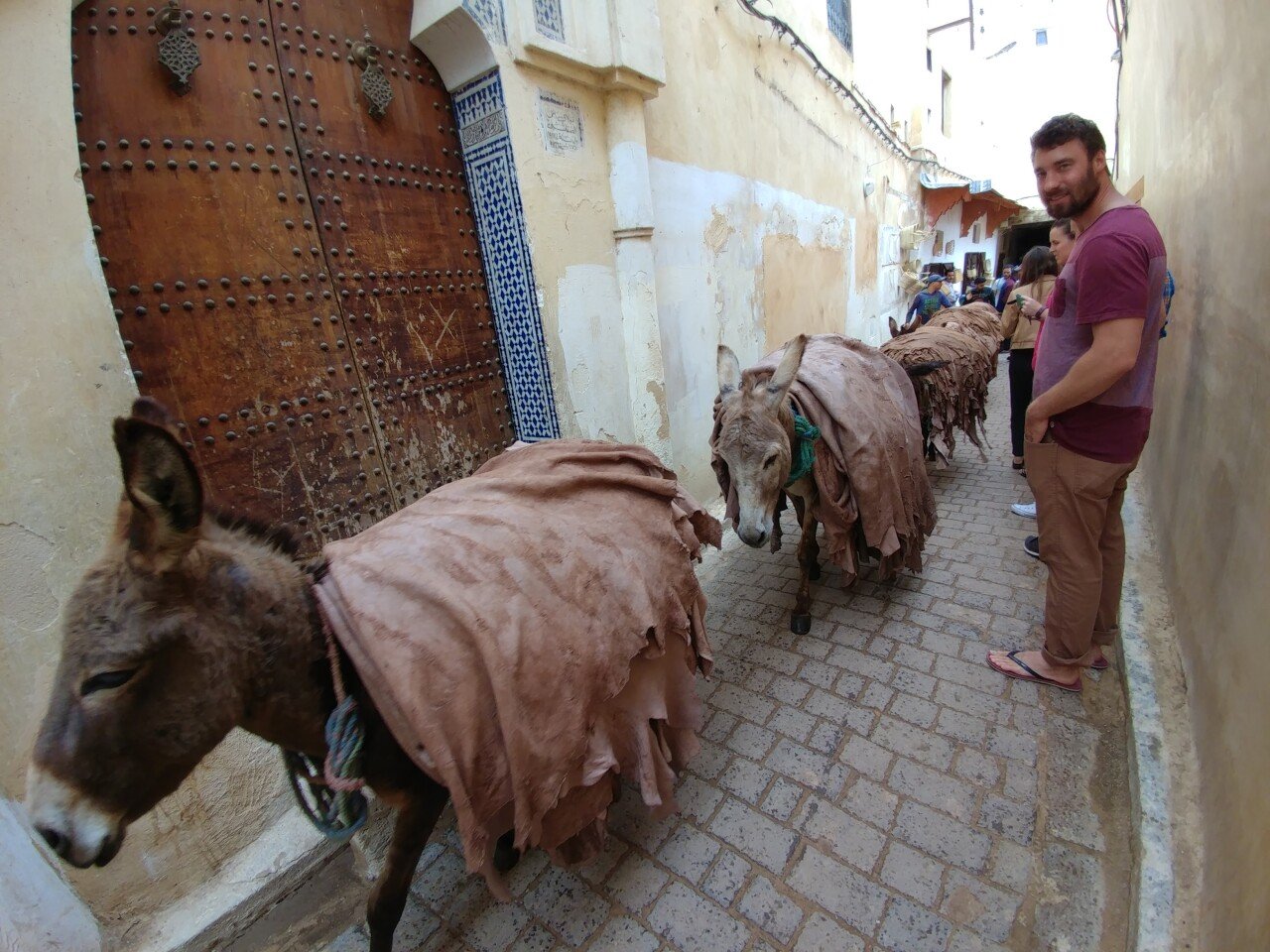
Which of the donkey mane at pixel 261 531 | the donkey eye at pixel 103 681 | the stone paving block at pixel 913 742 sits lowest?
the stone paving block at pixel 913 742

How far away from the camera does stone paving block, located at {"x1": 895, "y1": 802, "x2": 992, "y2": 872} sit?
1.88m

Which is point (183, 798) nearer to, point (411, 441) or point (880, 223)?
point (411, 441)

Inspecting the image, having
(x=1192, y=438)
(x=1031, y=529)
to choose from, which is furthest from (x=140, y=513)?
(x=1031, y=529)

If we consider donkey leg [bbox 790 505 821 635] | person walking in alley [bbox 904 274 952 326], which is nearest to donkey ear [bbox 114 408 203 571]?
donkey leg [bbox 790 505 821 635]

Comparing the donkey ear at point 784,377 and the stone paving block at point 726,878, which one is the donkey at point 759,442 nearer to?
the donkey ear at point 784,377

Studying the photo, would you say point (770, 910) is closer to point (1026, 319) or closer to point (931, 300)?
point (1026, 319)

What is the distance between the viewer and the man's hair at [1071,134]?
6.62 ft

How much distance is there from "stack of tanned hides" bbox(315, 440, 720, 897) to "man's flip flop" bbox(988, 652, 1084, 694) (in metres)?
1.65

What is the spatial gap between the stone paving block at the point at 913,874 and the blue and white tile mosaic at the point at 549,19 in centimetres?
434

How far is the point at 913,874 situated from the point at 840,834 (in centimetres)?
25

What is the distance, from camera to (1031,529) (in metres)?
4.09

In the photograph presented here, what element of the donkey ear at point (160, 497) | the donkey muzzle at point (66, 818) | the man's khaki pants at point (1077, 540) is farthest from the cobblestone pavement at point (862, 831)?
the donkey ear at point (160, 497)

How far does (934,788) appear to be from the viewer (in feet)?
7.06

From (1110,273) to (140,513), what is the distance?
286cm
